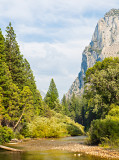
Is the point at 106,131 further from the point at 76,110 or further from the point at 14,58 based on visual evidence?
the point at 76,110

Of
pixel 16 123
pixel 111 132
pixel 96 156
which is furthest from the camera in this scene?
pixel 16 123

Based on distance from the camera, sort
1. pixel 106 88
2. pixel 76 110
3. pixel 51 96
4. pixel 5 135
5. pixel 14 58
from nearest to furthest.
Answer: pixel 5 135, pixel 106 88, pixel 14 58, pixel 51 96, pixel 76 110

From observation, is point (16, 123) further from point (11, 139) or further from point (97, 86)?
point (97, 86)

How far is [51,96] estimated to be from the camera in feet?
306

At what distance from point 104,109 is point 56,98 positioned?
58.3m

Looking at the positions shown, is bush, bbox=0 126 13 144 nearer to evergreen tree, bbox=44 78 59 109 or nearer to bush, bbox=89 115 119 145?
bush, bbox=89 115 119 145

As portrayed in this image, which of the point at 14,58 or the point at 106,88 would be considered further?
the point at 14,58

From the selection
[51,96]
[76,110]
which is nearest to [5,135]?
[51,96]

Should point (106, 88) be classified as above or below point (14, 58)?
below

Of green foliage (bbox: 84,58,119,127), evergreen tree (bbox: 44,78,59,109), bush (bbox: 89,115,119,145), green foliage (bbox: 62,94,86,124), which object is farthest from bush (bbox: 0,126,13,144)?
green foliage (bbox: 62,94,86,124)

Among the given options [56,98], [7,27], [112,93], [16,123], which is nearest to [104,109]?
[112,93]

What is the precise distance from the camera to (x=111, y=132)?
25.5m

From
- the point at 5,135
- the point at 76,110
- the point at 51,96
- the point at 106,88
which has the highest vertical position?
the point at 51,96

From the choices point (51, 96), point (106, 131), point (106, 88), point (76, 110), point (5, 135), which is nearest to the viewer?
point (106, 131)
